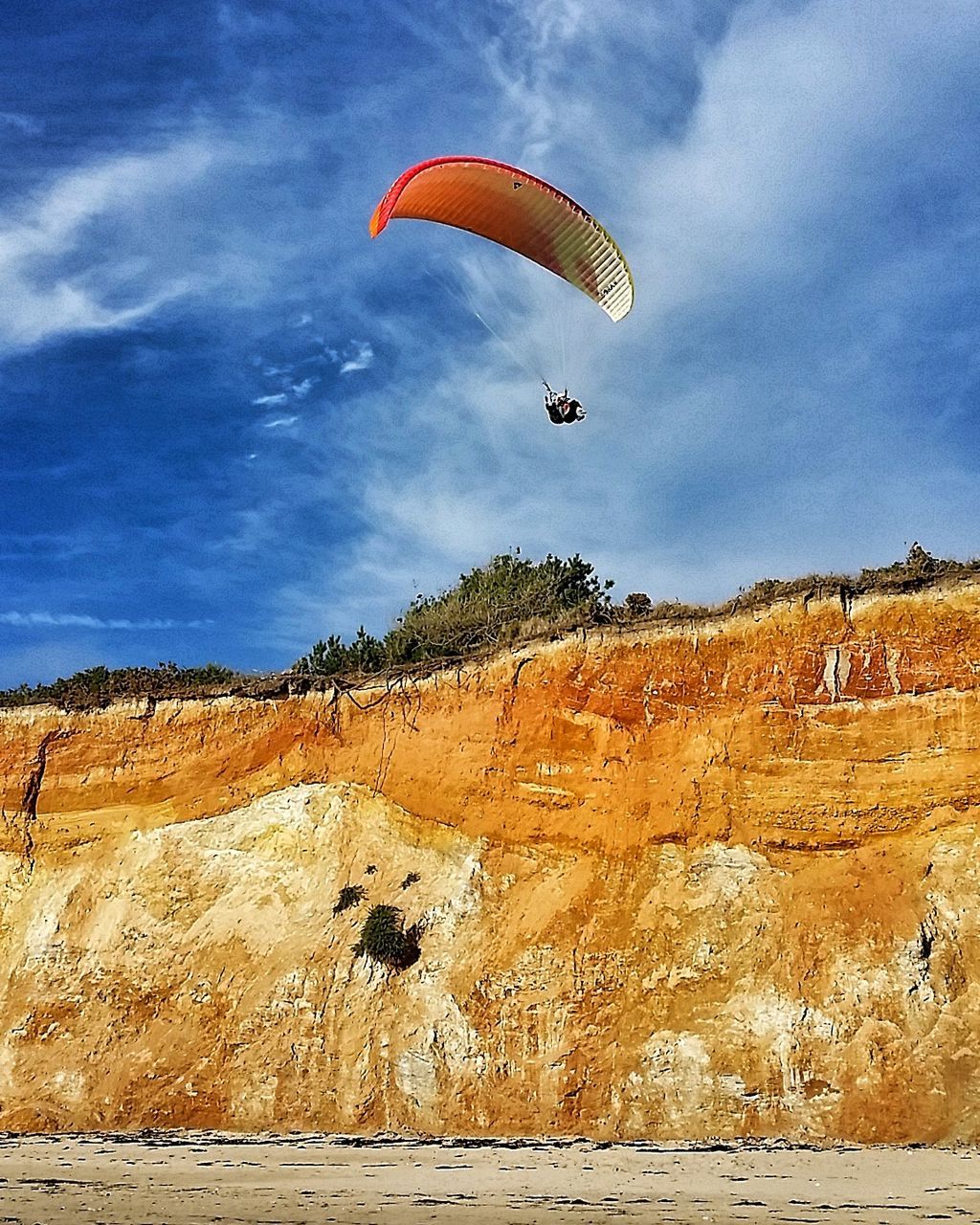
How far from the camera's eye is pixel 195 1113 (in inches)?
577

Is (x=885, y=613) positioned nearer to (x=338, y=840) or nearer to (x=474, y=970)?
(x=474, y=970)

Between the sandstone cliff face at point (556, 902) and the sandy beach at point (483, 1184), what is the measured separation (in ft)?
3.58

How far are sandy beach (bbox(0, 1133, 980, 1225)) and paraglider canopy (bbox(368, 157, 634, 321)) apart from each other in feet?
35.4

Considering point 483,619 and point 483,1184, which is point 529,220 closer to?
point 483,619

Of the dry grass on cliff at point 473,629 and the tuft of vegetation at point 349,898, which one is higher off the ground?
the dry grass on cliff at point 473,629

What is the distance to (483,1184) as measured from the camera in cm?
1012

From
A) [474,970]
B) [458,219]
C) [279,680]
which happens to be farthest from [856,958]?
[458,219]

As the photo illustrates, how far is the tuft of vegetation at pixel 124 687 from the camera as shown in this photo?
62.1ft

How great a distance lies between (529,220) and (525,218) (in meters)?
0.06

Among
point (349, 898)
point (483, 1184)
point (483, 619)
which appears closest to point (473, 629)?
point (483, 619)

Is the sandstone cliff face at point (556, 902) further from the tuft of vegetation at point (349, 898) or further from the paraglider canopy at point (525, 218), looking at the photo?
the paraglider canopy at point (525, 218)

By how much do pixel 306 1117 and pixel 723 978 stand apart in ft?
17.7

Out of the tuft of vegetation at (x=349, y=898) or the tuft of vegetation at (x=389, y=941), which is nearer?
the tuft of vegetation at (x=389, y=941)

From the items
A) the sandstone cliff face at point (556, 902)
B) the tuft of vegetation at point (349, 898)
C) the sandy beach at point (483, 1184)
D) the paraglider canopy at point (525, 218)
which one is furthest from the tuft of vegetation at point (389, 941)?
the paraglider canopy at point (525, 218)
